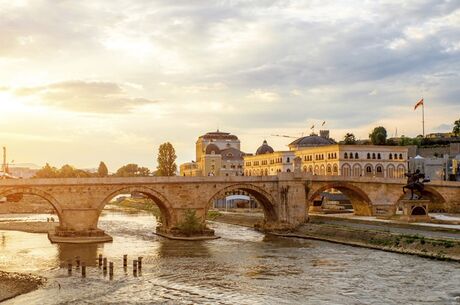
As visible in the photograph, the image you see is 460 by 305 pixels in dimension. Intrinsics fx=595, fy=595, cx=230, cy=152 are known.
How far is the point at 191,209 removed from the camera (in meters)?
73.2

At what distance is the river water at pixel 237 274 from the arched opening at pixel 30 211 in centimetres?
538

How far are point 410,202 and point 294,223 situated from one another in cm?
→ 1568

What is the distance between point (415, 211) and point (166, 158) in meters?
71.8

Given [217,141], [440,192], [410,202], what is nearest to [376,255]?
[410,202]

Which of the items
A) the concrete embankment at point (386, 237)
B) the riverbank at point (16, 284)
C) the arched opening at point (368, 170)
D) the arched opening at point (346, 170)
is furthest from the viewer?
the arched opening at point (368, 170)

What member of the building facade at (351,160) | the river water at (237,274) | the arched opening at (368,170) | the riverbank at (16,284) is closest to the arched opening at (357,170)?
the building facade at (351,160)

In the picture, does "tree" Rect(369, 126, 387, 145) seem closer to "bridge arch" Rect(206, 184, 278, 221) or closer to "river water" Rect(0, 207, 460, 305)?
"bridge arch" Rect(206, 184, 278, 221)

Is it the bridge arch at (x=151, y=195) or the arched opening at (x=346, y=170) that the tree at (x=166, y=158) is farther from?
the bridge arch at (x=151, y=195)

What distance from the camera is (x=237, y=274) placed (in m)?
46.3

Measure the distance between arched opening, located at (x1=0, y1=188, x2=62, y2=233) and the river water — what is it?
5.38 m

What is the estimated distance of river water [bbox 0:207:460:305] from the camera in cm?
3803

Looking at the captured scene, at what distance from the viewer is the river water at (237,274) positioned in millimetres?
38031

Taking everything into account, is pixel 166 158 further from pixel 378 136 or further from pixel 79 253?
pixel 79 253

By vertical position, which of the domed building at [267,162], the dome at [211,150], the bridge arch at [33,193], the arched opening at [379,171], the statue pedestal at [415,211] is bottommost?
the statue pedestal at [415,211]
